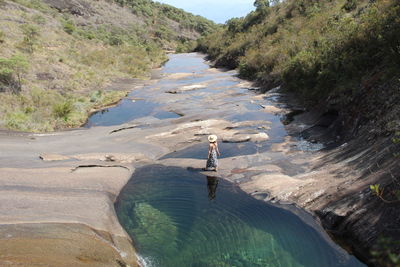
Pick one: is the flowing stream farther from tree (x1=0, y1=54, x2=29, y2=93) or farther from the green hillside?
tree (x1=0, y1=54, x2=29, y2=93)

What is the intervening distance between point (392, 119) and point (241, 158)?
6.54 metres

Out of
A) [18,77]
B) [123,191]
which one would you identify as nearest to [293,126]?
[123,191]

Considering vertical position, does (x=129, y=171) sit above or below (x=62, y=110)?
below

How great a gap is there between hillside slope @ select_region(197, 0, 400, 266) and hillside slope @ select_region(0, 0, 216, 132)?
17522 millimetres

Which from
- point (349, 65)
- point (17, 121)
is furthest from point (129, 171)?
point (349, 65)

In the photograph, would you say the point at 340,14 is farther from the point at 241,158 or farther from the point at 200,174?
the point at 200,174

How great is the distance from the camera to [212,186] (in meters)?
13.7

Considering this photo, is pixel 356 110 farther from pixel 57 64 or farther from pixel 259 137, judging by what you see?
pixel 57 64

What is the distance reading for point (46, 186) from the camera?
12133 millimetres

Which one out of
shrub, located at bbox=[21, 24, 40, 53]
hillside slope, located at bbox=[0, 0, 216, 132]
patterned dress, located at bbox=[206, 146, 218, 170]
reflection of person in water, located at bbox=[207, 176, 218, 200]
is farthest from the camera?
shrub, located at bbox=[21, 24, 40, 53]

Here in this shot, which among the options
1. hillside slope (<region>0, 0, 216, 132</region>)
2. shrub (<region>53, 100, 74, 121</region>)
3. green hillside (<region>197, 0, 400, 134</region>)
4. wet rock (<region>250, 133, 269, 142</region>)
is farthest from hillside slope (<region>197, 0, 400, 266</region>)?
hillside slope (<region>0, 0, 216, 132</region>)

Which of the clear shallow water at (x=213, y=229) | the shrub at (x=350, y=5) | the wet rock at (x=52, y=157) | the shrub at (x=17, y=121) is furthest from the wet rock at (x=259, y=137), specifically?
the shrub at (x=350, y=5)

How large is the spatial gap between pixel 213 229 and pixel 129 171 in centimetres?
616

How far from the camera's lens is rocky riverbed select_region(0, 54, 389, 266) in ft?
29.0
